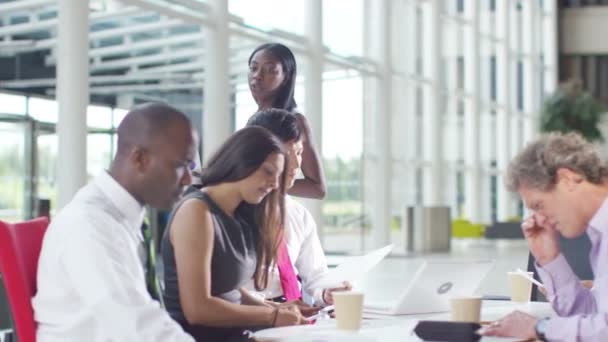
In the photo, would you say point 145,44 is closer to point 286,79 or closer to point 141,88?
point 141,88

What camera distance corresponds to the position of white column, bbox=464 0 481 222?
21297 mm

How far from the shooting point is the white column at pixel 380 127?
15.6 m

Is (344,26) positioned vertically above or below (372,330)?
above

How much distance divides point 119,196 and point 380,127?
13.7 m

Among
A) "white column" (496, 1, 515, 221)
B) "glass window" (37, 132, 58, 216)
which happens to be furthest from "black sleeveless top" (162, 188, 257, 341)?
"white column" (496, 1, 515, 221)

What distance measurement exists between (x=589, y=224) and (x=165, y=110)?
1.09 m

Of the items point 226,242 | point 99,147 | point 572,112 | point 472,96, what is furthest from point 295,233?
point 572,112

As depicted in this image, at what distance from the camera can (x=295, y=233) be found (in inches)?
147

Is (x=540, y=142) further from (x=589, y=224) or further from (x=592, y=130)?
(x=592, y=130)

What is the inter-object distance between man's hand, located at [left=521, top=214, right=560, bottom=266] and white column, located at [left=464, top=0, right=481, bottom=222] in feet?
61.2

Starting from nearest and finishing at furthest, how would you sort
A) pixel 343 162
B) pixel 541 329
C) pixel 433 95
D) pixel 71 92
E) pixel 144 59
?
pixel 541 329, pixel 71 92, pixel 144 59, pixel 343 162, pixel 433 95

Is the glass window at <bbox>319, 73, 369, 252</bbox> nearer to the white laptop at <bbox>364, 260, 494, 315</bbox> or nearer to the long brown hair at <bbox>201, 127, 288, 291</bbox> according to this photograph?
the white laptop at <bbox>364, 260, 494, 315</bbox>

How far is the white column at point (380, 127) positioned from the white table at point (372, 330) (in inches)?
493

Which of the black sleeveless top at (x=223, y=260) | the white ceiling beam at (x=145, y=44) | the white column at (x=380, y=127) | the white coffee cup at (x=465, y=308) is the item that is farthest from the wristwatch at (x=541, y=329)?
the white column at (x=380, y=127)
